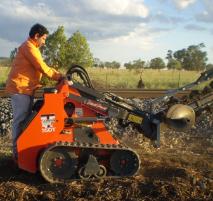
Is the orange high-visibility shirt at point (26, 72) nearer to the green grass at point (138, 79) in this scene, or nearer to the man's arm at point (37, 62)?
the man's arm at point (37, 62)

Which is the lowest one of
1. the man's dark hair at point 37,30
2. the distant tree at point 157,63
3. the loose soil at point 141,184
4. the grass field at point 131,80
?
the loose soil at point 141,184

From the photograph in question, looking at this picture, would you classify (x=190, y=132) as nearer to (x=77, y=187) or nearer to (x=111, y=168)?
(x=111, y=168)

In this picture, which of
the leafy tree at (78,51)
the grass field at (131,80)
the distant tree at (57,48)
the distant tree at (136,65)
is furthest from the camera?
the distant tree at (136,65)

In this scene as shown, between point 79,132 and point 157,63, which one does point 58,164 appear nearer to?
point 79,132

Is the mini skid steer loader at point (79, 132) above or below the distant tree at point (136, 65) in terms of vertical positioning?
below

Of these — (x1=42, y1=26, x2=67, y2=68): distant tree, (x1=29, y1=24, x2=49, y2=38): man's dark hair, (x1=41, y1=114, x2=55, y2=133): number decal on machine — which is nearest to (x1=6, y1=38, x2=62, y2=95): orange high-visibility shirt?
(x1=29, y1=24, x2=49, y2=38): man's dark hair

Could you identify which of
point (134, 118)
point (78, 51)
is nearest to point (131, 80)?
point (78, 51)

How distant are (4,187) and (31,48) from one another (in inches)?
87.5

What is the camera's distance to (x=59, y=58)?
25.5 meters

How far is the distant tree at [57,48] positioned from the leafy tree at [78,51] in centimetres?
52

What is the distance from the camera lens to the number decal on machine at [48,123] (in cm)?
786

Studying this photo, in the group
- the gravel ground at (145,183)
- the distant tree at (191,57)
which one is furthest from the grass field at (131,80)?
the distant tree at (191,57)

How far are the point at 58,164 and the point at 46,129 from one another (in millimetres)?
586

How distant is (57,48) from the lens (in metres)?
26.2
